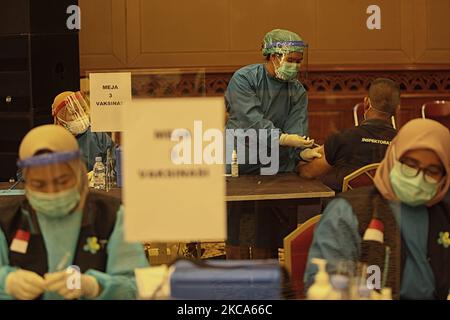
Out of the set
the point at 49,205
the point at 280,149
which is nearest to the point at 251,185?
the point at 280,149

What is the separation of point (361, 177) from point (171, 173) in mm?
994

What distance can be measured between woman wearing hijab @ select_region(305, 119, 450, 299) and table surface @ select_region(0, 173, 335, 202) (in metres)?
0.97

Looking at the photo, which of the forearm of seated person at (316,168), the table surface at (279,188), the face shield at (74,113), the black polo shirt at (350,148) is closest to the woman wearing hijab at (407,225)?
the face shield at (74,113)

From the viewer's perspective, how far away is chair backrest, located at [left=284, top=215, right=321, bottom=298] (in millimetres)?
1491

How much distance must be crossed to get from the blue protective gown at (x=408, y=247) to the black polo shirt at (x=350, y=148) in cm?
73

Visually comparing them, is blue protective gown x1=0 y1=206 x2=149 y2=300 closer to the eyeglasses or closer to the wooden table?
the eyeglasses

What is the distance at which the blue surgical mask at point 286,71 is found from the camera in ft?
8.80

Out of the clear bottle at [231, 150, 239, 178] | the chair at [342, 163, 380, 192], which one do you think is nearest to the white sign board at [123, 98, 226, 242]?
the chair at [342, 163, 380, 192]

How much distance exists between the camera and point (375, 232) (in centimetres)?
161

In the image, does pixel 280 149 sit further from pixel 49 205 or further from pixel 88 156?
pixel 49 205

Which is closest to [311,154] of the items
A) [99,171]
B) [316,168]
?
[316,168]

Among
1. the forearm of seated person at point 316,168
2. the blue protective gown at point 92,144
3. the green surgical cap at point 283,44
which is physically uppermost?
the green surgical cap at point 283,44

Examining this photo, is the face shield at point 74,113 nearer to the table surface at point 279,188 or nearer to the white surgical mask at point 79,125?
the white surgical mask at point 79,125
